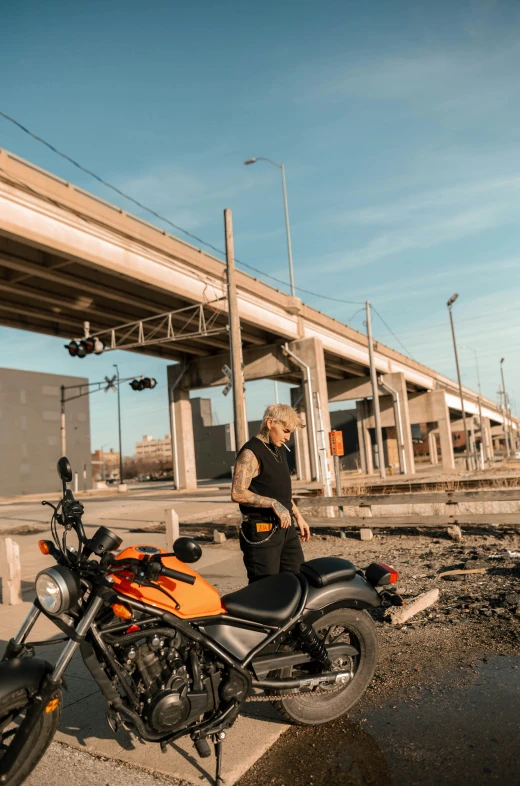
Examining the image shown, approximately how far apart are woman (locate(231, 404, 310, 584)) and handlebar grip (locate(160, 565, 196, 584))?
52.4 inches

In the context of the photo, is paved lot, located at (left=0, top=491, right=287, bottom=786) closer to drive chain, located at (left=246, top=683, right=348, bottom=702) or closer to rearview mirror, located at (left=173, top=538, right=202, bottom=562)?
drive chain, located at (left=246, top=683, right=348, bottom=702)

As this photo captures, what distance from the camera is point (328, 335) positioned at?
1473 inches

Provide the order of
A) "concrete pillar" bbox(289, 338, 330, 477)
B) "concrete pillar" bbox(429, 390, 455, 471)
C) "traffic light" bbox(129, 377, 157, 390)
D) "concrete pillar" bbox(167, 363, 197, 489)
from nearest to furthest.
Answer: "traffic light" bbox(129, 377, 157, 390) < "concrete pillar" bbox(289, 338, 330, 477) < "concrete pillar" bbox(167, 363, 197, 489) < "concrete pillar" bbox(429, 390, 455, 471)

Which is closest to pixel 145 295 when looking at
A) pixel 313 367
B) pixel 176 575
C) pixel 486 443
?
→ pixel 313 367

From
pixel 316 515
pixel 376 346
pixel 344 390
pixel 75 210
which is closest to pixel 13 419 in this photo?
pixel 344 390

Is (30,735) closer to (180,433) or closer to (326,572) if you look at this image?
(326,572)

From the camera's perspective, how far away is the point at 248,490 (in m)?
4.55

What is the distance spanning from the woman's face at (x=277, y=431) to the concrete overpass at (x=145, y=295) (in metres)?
14.6

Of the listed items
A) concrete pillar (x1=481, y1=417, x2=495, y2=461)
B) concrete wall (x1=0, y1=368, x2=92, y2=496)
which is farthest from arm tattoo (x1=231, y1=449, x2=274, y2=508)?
concrete wall (x1=0, y1=368, x2=92, y2=496)

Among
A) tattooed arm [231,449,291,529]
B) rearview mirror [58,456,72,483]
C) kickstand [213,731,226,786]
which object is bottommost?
kickstand [213,731,226,786]

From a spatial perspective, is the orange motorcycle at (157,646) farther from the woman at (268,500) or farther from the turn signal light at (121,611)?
the woman at (268,500)

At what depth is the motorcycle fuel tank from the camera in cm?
312

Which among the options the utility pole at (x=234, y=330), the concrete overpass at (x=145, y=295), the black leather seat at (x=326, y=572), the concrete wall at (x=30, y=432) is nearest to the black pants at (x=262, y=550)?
the black leather seat at (x=326, y=572)

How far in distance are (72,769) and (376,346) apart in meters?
41.6
